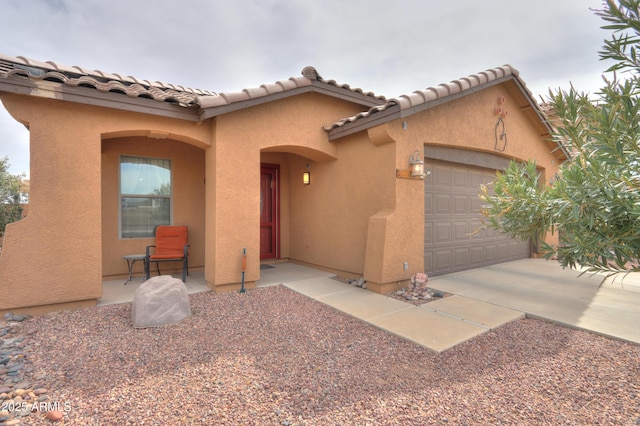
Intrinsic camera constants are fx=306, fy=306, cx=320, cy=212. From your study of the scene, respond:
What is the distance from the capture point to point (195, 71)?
12.3 metres

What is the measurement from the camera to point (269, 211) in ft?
28.6

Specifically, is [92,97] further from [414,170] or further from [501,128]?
[501,128]

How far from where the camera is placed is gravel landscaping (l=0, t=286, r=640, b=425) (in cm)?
243

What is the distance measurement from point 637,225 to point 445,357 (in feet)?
7.39

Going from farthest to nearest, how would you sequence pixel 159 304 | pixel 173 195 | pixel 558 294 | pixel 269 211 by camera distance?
pixel 269 211 → pixel 173 195 → pixel 558 294 → pixel 159 304

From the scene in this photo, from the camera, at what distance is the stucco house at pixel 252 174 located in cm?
453

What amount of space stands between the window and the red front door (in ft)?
8.10

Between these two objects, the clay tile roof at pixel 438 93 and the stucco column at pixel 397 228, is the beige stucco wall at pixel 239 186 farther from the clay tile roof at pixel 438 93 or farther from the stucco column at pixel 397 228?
the clay tile roof at pixel 438 93

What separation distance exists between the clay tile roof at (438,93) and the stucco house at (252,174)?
0.03m

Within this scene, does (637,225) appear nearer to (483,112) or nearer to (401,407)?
(401,407)

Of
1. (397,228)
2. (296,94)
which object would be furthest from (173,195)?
(397,228)

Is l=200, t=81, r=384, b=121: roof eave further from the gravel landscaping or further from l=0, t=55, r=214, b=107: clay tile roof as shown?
the gravel landscaping

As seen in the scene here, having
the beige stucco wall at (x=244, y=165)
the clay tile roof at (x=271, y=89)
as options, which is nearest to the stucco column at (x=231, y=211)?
the beige stucco wall at (x=244, y=165)

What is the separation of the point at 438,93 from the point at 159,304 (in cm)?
586
